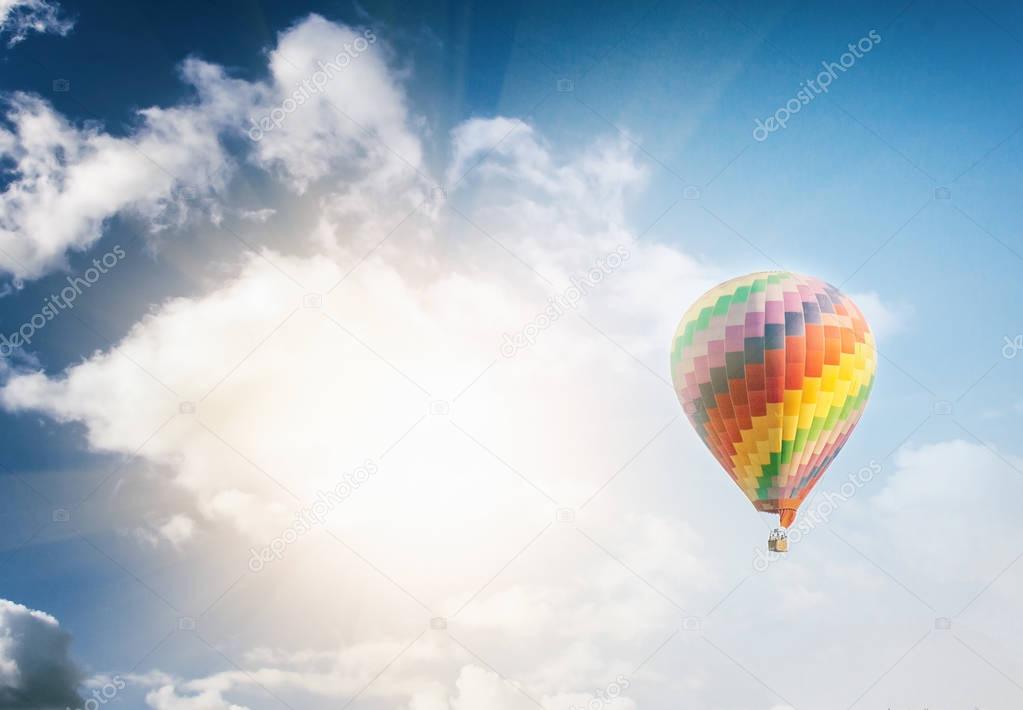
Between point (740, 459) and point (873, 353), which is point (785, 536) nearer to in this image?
point (740, 459)

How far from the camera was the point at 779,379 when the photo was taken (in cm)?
3750

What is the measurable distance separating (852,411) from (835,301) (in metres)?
5.24

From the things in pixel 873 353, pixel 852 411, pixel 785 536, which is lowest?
pixel 785 536

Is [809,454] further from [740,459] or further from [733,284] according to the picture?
[733,284]

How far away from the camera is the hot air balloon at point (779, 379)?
1481 inches

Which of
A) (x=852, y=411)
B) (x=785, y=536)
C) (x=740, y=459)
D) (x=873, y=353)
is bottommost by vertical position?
(x=785, y=536)

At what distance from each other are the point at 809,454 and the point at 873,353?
19.6 ft

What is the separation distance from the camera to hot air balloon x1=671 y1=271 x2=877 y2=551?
3762 cm

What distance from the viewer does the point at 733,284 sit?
1578 inches

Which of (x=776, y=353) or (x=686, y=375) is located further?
(x=686, y=375)

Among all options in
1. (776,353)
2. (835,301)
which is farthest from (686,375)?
(835,301)

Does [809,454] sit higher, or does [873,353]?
[873,353]

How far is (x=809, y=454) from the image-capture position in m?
38.3

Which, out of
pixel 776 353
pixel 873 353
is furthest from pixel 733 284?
pixel 873 353
